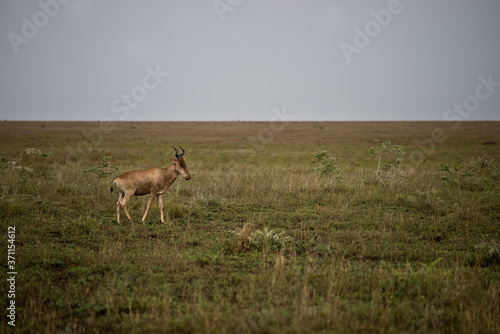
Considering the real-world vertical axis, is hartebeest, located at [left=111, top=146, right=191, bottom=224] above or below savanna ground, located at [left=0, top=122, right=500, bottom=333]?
above

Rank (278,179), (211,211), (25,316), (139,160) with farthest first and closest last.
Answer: (139,160), (278,179), (211,211), (25,316)

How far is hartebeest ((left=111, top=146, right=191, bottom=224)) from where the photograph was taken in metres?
9.18

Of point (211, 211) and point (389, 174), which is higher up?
point (389, 174)

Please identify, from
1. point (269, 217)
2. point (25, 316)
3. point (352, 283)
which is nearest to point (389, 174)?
point (269, 217)

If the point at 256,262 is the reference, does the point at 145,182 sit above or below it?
above

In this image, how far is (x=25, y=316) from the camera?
4496 mm

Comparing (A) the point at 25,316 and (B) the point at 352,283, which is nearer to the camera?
(A) the point at 25,316

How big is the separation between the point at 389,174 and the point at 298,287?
38.5ft

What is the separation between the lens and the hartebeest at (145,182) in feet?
30.1

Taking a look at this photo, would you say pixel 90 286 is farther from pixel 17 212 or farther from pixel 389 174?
pixel 389 174

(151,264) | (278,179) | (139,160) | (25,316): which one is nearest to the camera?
(25,316)

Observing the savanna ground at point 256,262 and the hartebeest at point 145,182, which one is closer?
the savanna ground at point 256,262

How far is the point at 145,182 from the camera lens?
30.8 ft

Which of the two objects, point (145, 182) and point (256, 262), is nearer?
point (256, 262)
